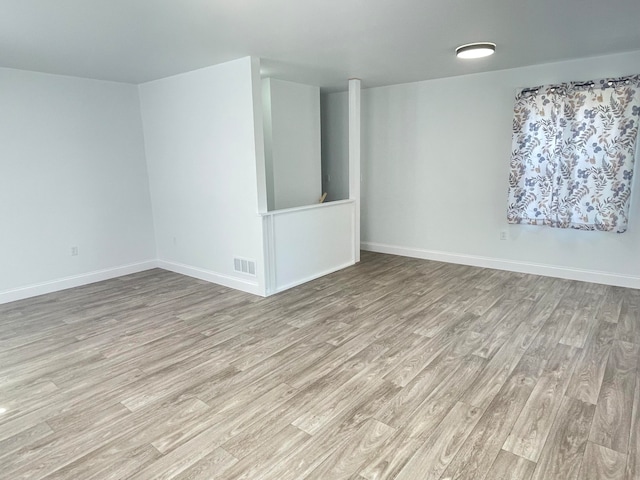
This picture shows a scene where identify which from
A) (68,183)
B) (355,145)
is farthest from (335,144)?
(68,183)

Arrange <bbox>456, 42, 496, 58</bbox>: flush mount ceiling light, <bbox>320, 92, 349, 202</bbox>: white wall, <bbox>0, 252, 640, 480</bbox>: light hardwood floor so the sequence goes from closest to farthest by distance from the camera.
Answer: <bbox>0, 252, 640, 480</bbox>: light hardwood floor, <bbox>456, 42, 496, 58</bbox>: flush mount ceiling light, <bbox>320, 92, 349, 202</bbox>: white wall

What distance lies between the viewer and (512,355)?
2.93m

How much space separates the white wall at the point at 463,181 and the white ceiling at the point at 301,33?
1.40ft

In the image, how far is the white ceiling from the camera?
2.58 metres

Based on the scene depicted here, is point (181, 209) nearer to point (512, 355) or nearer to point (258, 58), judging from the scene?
point (258, 58)

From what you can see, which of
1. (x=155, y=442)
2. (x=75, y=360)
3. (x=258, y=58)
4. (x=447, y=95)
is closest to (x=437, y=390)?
(x=155, y=442)

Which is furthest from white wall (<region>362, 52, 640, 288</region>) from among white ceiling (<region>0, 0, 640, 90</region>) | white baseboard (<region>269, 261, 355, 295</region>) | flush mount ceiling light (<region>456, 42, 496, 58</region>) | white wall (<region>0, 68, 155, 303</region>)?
white wall (<region>0, 68, 155, 303</region>)

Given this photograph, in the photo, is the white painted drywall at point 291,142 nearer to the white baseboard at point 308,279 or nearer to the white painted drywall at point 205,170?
the white painted drywall at point 205,170

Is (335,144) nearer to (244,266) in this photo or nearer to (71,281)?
(244,266)

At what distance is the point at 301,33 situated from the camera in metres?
3.12

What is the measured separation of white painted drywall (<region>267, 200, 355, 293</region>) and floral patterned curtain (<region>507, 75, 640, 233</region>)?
2.13 meters

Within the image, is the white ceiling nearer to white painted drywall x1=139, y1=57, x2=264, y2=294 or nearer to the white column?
white painted drywall x1=139, y1=57, x2=264, y2=294

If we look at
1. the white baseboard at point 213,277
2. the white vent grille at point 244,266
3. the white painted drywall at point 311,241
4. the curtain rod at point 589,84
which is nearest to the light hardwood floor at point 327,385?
the white baseboard at point 213,277

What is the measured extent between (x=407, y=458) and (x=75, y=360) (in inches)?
100
